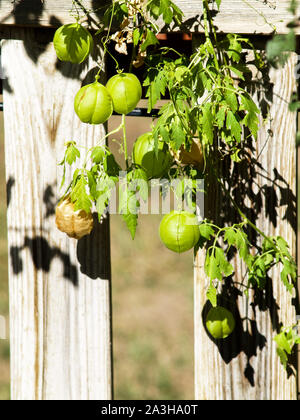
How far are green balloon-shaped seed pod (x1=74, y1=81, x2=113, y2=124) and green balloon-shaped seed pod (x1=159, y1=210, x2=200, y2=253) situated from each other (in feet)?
1.56

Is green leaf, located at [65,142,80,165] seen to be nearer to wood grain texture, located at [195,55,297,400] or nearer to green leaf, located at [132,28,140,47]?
green leaf, located at [132,28,140,47]

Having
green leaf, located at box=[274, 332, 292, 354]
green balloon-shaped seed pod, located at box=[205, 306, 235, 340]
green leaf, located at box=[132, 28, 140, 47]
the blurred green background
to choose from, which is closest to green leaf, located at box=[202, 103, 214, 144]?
green leaf, located at box=[132, 28, 140, 47]

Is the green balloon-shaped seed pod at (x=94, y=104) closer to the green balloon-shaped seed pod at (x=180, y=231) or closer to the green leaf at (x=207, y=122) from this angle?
the green leaf at (x=207, y=122)

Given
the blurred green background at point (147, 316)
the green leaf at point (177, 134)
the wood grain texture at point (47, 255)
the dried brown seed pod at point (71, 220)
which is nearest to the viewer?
the green leaf at point (177, 134)

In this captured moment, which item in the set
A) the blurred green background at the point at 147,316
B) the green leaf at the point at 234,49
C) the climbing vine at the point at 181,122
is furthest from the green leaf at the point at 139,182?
the blurred green background at the point at 147,316

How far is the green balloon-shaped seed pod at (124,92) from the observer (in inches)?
97.0

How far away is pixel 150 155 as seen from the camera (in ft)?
8.29

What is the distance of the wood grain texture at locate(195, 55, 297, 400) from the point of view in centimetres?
288

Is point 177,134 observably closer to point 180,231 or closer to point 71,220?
point 180,231

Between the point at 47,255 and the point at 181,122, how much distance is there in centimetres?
91

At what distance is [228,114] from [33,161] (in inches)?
34.9

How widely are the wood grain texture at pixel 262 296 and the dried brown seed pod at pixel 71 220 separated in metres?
0.56

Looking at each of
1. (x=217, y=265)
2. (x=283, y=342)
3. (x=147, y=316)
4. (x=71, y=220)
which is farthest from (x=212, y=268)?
(x=147, y=316)
